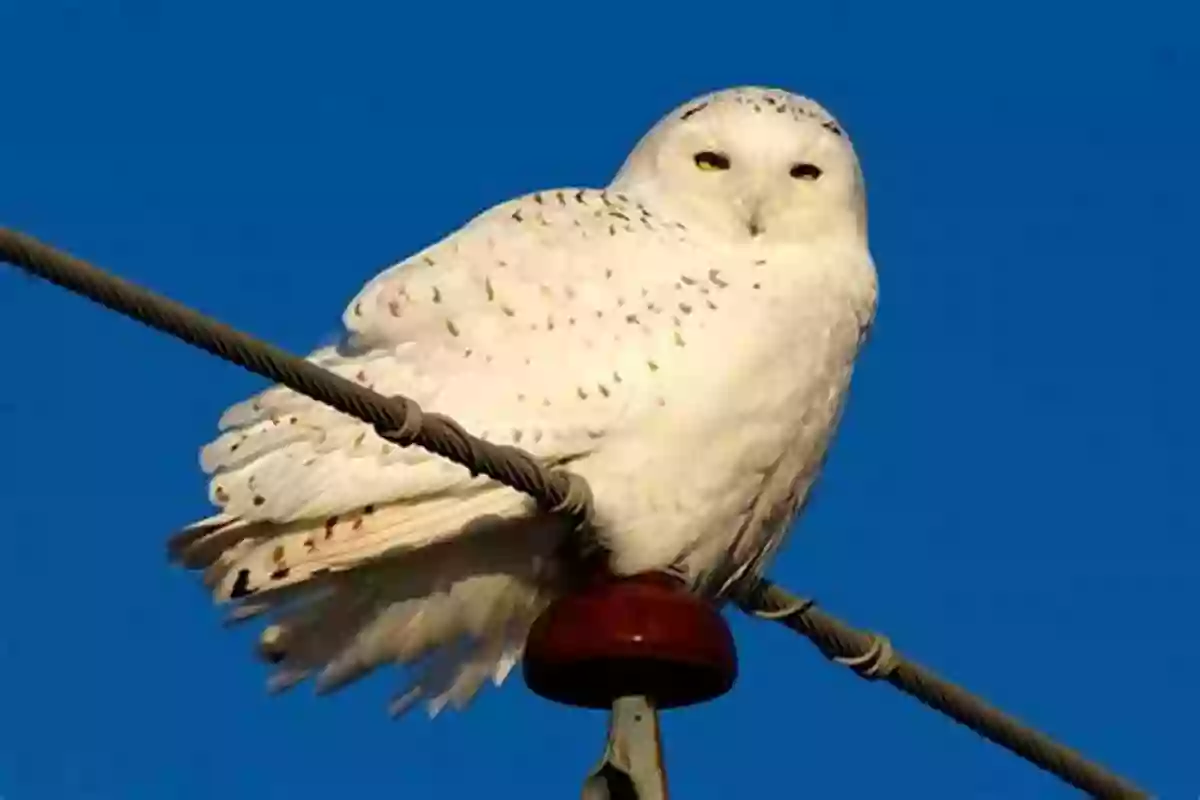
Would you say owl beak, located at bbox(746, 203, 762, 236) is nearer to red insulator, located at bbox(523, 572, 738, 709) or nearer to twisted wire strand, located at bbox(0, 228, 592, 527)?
red insulator, located at bbox(523, 572, 738, 709)

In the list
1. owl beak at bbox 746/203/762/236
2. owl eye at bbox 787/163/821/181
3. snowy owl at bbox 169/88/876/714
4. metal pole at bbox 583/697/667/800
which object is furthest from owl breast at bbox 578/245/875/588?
metal pole at bbox 583/697/667/800

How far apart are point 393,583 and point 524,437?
218 millimetres

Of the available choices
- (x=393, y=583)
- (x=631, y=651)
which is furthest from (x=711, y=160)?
(x=631, y=651)

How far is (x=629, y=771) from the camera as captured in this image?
2168mm

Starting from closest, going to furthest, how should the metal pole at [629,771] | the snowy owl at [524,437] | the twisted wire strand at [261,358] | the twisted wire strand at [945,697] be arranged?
the twisted wire strand at [261,358] → the metal pole at [629,771] → the twisted wire strand at [945,697] → the snowy owl at [524,437]

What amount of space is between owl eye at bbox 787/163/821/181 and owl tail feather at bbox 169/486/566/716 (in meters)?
0.70

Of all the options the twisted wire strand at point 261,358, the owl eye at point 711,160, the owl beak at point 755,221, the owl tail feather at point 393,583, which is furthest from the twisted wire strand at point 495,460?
the owl eye at point 711,160

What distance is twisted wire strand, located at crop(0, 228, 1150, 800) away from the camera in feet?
5.97

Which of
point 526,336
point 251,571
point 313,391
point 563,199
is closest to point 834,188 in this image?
point 563,199

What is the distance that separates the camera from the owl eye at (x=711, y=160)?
3.04 metres

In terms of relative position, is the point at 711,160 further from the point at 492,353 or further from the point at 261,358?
the point at 261,358

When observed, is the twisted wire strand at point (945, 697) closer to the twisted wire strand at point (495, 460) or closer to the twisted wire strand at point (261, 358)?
the twisted wire strand at point (495, 460)

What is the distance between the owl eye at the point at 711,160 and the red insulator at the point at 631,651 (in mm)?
847

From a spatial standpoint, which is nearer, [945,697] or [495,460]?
[495,460]
